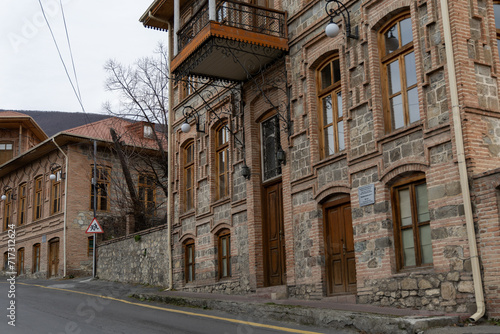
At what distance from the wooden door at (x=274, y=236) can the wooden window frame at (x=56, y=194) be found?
1851cm

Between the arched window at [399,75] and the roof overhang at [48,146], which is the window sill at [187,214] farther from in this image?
the roof overhang at [48,146]

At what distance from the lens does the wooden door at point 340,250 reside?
1244 centimetres

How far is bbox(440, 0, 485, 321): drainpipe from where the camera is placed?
29.7 feet

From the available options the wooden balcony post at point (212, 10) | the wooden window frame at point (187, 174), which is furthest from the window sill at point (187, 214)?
the wooden balcony post at point (212, 10)

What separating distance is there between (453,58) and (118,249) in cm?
1755

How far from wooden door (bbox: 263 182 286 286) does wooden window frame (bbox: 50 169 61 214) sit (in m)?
18.5

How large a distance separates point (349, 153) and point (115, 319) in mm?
5980

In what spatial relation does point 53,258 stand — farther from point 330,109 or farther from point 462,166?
point 462,166

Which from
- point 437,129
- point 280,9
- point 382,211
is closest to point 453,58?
point 437,129

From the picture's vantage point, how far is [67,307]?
14633 mm

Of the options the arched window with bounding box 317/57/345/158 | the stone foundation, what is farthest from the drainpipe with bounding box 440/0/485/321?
the arched window with bounding box 317/57/345/158

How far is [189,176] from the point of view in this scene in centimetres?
2017

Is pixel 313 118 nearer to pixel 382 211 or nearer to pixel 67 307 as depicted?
pixel 382 211

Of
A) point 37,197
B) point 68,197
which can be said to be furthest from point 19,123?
point 68,197
